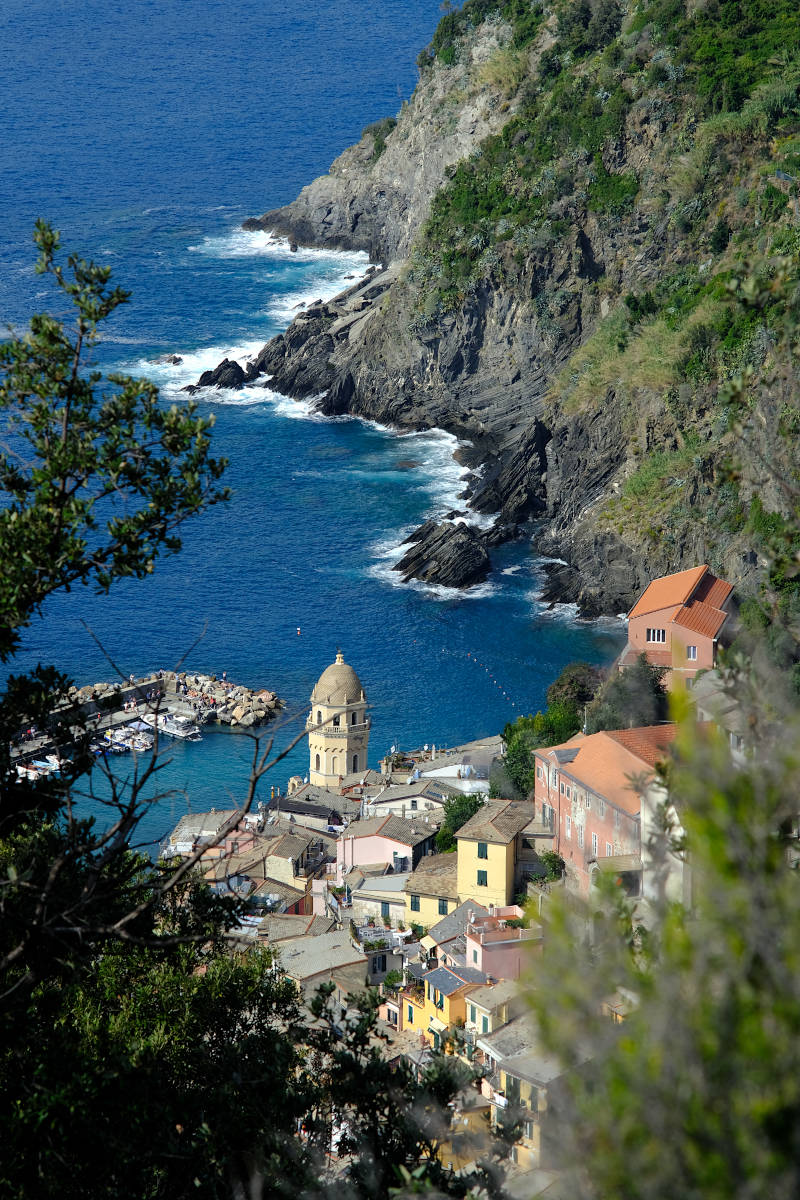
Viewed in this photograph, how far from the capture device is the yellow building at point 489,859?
1762 inches

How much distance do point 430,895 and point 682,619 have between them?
17.2 metres

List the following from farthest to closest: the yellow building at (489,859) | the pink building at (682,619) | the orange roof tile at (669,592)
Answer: the orange roof tile at (669,592) → the pink building at (682,619) → the yellow building at (489,859)

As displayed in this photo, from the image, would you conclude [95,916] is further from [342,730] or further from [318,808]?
[342,730]

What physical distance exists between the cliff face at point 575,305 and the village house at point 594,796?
2170cm

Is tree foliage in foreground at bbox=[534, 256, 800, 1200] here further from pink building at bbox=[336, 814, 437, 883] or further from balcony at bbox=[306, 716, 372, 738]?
balcony at bbox=[306, 716, 372, 738]

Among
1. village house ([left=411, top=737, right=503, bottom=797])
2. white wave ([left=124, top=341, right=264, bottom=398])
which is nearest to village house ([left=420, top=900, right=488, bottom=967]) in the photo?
village house ([left=411, top=737, right=503, bottom=797])

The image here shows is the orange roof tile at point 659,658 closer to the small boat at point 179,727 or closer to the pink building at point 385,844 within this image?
the pink building at point 385,844

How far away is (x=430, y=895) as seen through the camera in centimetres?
4603

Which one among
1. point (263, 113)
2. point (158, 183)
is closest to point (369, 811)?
point (158, 183)

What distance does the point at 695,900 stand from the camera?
9477 millimetres

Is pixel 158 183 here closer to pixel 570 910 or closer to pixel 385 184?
pixel 385 184

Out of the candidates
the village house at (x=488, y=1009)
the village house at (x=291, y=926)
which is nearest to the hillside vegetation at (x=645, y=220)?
the village house at (x=291, y=926)

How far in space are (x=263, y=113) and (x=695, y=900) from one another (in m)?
190

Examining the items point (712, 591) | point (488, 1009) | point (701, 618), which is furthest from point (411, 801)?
point (488, 1009)
